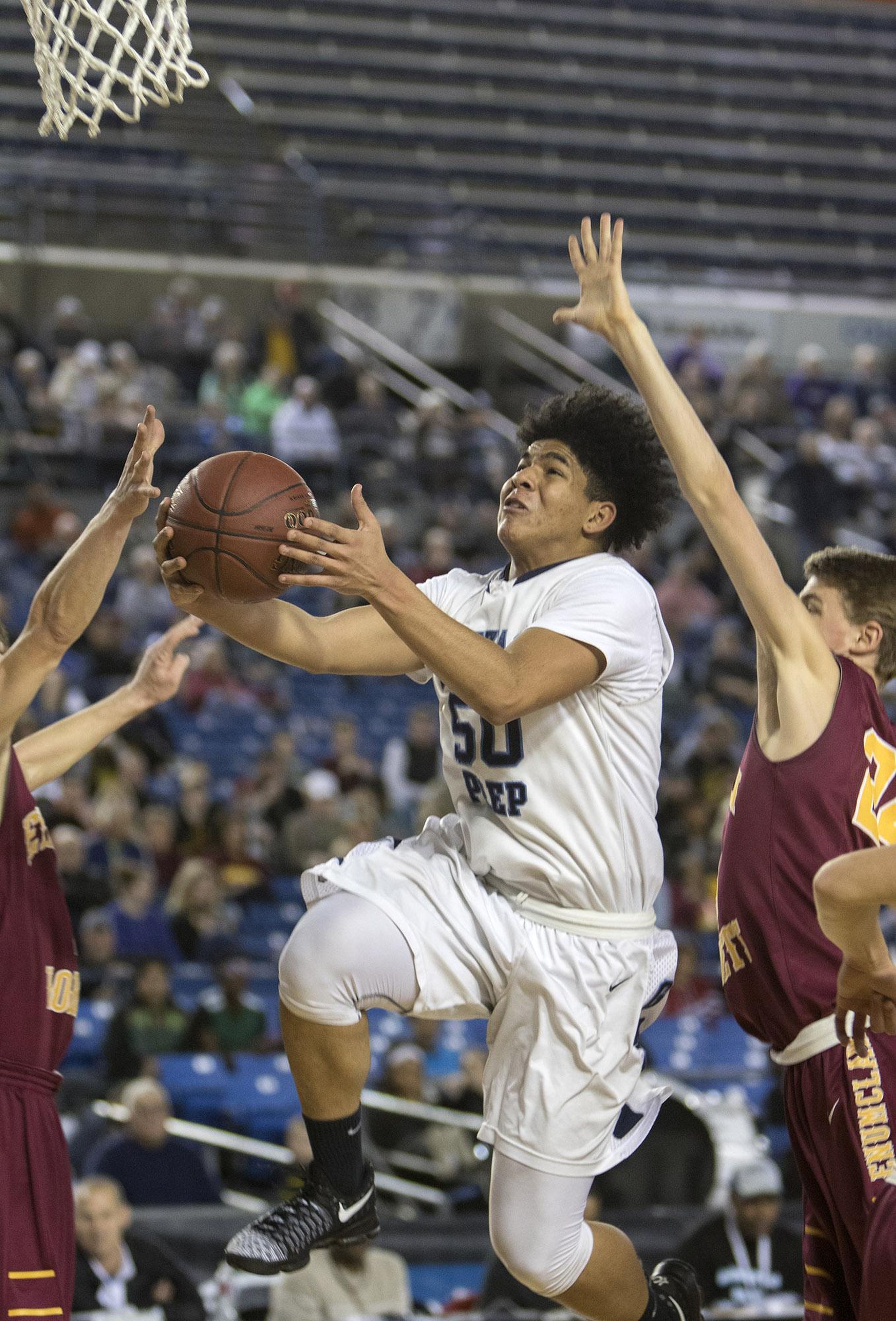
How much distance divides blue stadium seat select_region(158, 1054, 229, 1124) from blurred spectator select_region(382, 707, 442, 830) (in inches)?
112

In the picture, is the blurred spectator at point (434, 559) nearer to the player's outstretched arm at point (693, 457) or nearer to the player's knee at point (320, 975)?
the player's outstretched arm at point (693, 457)

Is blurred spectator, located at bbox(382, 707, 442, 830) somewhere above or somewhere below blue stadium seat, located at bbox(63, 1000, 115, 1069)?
above

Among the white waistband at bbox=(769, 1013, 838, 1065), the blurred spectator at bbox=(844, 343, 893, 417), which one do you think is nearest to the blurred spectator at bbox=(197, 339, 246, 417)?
the blurred spectator at bbox=(844, 343, 893, 417)

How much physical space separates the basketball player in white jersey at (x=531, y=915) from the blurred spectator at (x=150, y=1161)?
10.7 feet

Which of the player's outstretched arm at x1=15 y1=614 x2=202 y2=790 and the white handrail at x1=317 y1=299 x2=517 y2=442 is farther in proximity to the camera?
the white handrail at x1=317 y1=299 x2=517 y2=442

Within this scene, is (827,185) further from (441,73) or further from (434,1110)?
(434,1110)

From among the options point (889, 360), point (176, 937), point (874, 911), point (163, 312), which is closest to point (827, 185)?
point (889, 360)

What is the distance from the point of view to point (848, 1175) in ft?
11.6

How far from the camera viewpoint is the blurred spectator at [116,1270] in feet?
19.3

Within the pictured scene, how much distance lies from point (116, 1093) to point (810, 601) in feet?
14.8

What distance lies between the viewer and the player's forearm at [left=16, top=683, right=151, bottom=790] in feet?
13.6

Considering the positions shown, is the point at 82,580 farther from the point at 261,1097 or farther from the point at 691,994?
the point at 691,994

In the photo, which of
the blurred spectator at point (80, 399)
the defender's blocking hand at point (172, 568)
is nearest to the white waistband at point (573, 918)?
the defender's blocking hand at point (172, 568)

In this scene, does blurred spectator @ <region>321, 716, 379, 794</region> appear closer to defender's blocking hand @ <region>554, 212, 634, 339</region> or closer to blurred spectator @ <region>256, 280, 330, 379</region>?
blurred spectator @ <region>256, 280, 330, 379</region>
